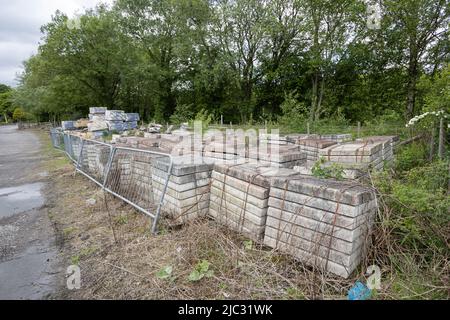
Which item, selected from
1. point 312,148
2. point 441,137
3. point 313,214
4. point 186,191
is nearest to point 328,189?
point 313,214

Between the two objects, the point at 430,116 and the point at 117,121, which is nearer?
the point at 430,116

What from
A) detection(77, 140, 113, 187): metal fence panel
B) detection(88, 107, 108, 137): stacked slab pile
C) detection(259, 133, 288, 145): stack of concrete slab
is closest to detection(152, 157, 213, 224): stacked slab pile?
detection(259, 133, 288, 145): stack of concrete slab

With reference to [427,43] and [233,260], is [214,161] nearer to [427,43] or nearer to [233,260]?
[233,260]

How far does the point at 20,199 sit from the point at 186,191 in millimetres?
4847

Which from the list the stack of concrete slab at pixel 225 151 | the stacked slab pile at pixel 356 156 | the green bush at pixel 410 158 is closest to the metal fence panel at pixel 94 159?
the stack of concrete slab at pixel 225 151

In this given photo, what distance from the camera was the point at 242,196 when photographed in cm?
303

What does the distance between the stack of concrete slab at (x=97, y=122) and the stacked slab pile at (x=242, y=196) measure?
1184 centimetres

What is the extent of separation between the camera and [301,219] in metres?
2.48

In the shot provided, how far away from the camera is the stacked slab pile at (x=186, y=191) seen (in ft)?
11.0

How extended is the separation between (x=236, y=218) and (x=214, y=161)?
1.07m

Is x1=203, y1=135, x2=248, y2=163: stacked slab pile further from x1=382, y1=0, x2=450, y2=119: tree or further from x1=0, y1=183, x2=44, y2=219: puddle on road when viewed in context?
x1=382, y1=0, x2=450, y2=119: tree

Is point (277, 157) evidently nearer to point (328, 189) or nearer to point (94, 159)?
point (328, 189)

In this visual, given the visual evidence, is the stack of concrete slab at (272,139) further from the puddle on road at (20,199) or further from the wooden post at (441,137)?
the puddle on road at (20,199)
